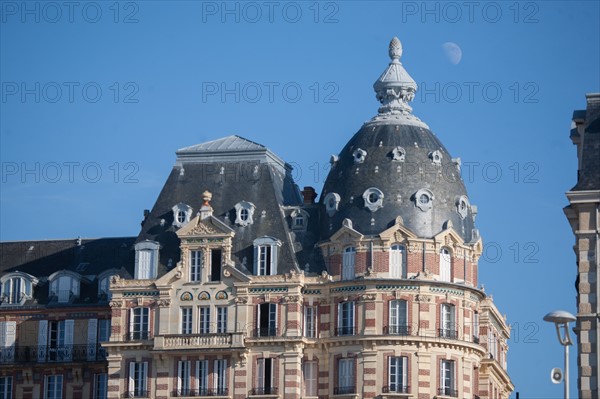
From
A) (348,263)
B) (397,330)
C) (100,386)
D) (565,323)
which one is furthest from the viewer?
(100,386)

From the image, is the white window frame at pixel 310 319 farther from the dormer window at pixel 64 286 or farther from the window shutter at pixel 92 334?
the dormer window at pixel 64 286

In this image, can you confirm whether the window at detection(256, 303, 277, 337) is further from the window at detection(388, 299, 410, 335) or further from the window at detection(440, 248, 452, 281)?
the window at detection(440, 248, 452, 281)

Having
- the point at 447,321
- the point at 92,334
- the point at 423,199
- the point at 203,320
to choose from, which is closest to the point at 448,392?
the point at 447,321

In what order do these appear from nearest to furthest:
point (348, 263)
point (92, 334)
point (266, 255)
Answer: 1. point (348, 263)
2. point (266, 255)
3. point (92, 334)

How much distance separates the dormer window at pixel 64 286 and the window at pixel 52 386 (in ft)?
15.7

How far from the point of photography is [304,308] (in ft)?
367

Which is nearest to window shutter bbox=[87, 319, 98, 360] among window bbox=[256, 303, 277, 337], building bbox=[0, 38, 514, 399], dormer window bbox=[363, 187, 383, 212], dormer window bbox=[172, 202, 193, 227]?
building bbox=[0, 38, 514, 399]

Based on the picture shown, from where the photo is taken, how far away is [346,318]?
11069 centimetres

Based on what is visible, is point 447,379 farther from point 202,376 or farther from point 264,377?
point 202,376

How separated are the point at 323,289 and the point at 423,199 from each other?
783 centimetres

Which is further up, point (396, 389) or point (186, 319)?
point (186, 319)

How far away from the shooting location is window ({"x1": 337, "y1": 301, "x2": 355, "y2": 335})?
4341 inches

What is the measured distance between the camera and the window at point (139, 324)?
113 m

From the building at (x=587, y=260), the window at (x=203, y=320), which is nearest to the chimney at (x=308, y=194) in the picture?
the window at (x=203, y=320)
